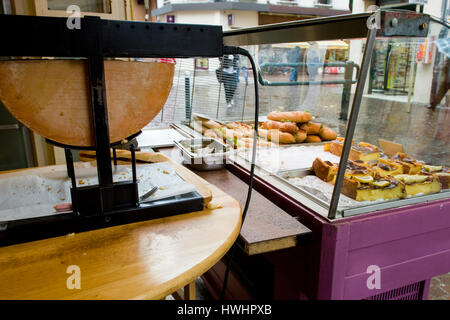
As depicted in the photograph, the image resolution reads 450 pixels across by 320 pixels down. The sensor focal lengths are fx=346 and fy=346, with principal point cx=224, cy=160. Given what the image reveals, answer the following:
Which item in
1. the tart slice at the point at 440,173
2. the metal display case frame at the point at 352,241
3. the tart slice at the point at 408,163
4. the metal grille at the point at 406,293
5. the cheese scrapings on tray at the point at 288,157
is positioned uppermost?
the tart slice at the point at 408,163

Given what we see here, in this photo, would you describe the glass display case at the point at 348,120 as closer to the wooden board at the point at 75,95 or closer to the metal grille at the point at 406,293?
the metal grille at the point at 406,293

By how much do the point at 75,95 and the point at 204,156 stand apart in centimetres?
115

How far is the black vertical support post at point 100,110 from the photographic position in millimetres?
761

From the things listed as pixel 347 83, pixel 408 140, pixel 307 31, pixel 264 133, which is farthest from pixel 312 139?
pixel 347 83

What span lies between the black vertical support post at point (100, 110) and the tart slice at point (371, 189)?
3.38 feet

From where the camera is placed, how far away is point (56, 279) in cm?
71

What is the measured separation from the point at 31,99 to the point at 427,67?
2.31 m

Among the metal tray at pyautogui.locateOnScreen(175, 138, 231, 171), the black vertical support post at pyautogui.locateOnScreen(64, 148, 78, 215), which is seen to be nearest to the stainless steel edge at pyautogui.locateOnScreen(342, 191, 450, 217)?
the metal tray at pyautogui.locateOnScreen(175, 138, 231, 171)

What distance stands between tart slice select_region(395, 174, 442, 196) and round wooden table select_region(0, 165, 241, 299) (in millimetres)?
996

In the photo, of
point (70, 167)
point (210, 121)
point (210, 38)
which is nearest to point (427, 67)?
point (210, 121)

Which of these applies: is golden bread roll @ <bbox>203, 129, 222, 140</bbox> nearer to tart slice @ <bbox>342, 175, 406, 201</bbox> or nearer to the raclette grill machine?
tart slice @ <bbox>342, 175, 406, 201</bbox>

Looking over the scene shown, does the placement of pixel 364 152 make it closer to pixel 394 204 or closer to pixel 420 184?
pixel 420 184

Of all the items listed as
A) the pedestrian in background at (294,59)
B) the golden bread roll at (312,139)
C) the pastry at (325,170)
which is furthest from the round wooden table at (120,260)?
the pedestrian in background at (294,59)

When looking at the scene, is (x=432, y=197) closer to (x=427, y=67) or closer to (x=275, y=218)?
(x=275, y=218)
